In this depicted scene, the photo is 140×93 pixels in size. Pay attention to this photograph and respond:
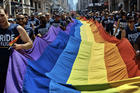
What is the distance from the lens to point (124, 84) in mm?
3625

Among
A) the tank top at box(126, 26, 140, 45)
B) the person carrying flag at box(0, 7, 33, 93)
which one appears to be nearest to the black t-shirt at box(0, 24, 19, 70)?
the person carrying flag at box(0, 7, 33, 93)

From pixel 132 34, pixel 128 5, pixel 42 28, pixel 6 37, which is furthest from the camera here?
pixel 128 5

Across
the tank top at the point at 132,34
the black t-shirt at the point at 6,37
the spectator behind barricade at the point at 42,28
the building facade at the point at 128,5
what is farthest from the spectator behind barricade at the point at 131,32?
the building facade at the point at 128,5

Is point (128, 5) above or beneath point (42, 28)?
above

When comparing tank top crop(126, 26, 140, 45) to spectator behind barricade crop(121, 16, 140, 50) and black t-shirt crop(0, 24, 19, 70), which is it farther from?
black t-shirt crop(0, 24, 19, 70)

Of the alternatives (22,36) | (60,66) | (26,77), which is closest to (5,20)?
(22,36)

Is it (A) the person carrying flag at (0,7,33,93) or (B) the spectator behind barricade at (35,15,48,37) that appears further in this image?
(B) the spectator behind barricade at (35,15,48,37)

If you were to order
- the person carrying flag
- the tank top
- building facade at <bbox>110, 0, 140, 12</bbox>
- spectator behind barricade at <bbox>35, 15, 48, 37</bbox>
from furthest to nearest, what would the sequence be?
building facade at <bbox>110, 0, 140, 12</bbox> → spectator behind barricade at <bbox>35, 15, 48, 37</bbox> → the tank top → the person carrying flag

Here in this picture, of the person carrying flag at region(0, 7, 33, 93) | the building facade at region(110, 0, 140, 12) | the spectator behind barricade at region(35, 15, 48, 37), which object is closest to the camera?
the person carrying flag at region(0, 7, 33, 93)

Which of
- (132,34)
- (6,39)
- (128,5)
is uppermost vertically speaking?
(128,5)

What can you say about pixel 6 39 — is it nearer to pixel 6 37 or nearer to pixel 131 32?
pixel 6 37

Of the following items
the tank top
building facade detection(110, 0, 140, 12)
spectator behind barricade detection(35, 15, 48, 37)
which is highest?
building facade detection(110, 0, 140, 12)

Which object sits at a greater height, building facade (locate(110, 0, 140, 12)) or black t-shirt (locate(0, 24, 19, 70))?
building facade (locate(110, 0, 140, 12))

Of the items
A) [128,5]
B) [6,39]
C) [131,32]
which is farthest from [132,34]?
[128,5]
